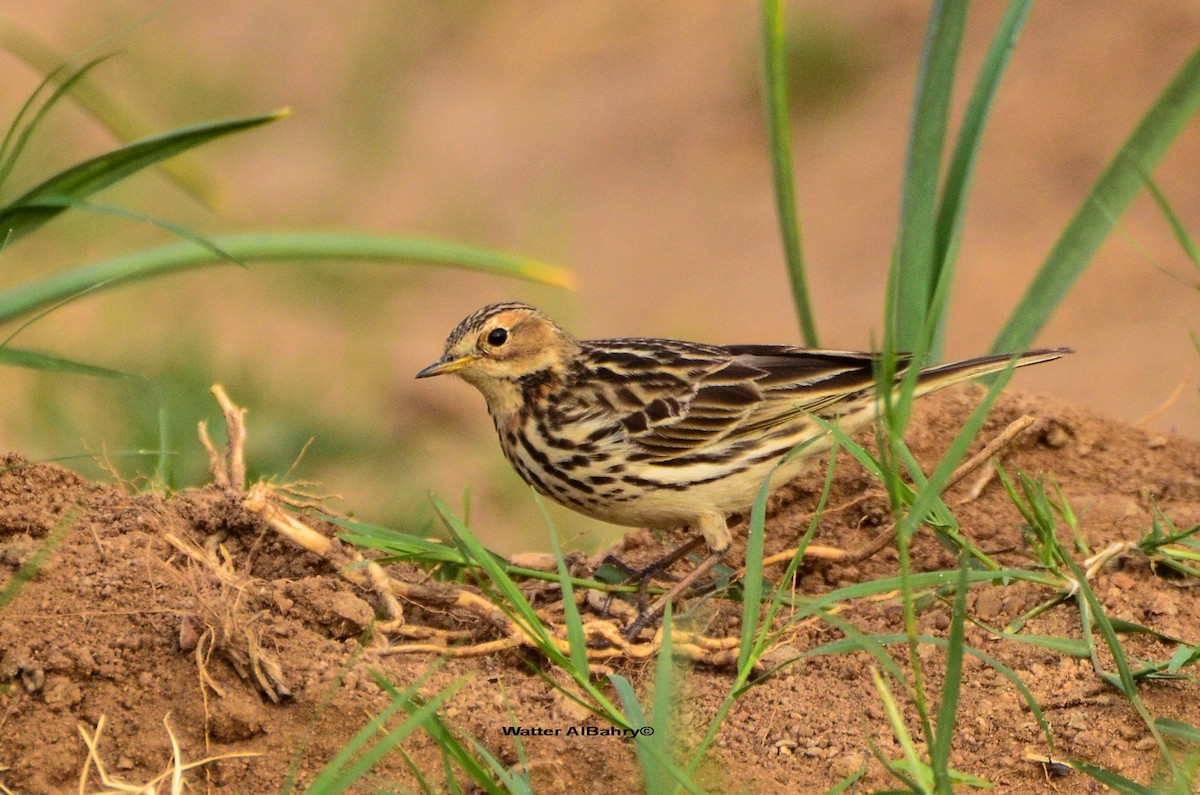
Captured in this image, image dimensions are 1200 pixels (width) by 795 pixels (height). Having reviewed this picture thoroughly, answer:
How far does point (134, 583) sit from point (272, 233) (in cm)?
164

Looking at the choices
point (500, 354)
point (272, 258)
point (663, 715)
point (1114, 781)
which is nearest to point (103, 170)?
point (272, 258)

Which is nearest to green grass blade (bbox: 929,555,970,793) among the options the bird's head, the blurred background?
the bird's head

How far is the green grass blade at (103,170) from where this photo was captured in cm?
413

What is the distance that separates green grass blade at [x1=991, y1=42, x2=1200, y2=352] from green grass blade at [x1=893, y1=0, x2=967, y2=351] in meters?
0.37

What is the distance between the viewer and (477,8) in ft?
51.2

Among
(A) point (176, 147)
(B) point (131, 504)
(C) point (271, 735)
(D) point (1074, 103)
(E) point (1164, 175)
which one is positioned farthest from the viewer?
(D) point (1074, 103)

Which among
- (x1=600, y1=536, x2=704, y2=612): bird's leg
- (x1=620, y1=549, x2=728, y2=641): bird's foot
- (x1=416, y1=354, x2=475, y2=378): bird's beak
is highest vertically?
(x1=416, y1=354, x2=475, y2=378): bird's beak

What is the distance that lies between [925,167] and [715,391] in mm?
1231

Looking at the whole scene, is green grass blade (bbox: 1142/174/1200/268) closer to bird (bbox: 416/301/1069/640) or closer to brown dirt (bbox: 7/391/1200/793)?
bird (bbox: 416/301/1069/640)

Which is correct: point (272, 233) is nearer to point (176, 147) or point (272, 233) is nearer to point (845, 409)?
point (176, 147)

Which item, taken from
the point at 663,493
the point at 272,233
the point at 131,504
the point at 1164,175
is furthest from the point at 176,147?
the point at 1164,175

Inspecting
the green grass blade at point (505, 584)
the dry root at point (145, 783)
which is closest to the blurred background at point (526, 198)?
the green grass blade at point (505, 584)

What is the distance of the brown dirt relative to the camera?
10.3 ft

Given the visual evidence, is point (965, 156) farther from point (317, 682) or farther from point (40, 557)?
point (40, 557)
